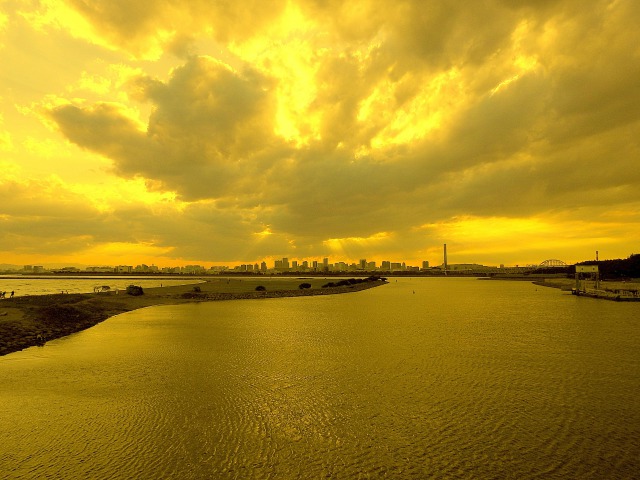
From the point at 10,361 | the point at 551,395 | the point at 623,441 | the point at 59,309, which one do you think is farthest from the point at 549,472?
the point at 59,309

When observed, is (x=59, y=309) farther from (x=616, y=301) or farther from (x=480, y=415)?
(x=616, y=301)

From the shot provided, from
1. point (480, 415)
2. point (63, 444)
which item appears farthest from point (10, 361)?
point (480, 415)

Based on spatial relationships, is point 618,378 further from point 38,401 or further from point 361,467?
point 38,401

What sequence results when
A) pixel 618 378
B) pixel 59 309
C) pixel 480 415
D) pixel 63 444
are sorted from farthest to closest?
pixel 59 309
pixel 618 378
pixel 480 415
pixel 63 444

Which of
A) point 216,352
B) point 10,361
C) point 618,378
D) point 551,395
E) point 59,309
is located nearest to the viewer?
point 551,395

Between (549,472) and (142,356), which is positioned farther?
(142,356)

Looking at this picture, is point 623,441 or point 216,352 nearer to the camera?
point 623,441
